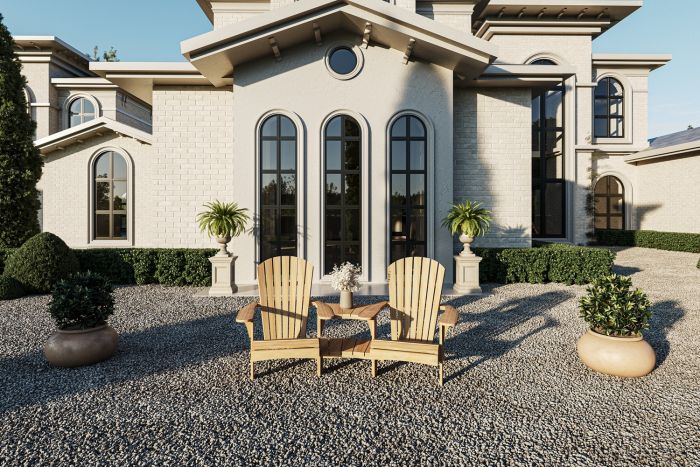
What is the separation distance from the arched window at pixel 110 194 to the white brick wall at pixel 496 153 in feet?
33.1

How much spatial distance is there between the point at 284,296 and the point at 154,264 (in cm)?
595

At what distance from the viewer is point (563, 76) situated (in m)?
9.71

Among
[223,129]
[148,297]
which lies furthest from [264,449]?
[223,129]

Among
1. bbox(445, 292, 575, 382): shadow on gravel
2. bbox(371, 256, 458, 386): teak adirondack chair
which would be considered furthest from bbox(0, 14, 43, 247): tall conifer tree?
bbox(445, 292, 575, 382): shadow on gravel

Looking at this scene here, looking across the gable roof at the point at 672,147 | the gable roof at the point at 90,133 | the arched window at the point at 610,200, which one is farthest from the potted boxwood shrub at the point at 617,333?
the arched window at the point at 610,200

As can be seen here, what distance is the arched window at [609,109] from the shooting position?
61.0ft

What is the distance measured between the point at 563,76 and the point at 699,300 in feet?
19.9

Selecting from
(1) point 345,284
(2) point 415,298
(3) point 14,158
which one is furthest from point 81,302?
(3) point 14,158

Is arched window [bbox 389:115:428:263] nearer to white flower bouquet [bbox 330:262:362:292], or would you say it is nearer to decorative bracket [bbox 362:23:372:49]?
decorative bracket [bbox 362:23:372:49]

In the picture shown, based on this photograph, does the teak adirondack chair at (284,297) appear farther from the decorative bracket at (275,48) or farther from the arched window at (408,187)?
the decorative bracket at (275,48)

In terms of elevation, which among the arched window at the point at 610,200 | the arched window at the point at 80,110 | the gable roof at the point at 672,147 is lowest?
the arched window at the point at 610,200

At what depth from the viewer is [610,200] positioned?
18.8 metres

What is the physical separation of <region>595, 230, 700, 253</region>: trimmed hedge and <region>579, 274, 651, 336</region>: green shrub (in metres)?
14.8

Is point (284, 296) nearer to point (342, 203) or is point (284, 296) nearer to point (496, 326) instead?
point (496, 326)
